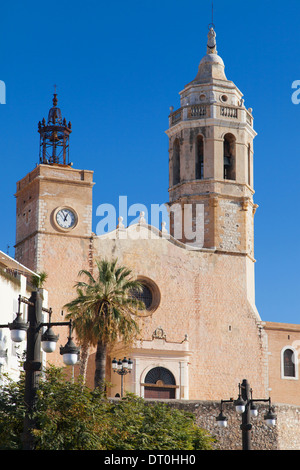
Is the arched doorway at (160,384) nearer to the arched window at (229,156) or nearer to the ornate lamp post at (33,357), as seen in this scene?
the arched window at (229,156)

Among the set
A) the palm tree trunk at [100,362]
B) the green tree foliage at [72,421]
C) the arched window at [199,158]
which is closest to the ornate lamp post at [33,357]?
the green tree foliage at [72,421]

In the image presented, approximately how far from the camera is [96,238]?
41.4 metres

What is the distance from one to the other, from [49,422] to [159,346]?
72.0 ft

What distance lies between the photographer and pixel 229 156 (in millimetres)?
46812

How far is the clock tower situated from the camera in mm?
39906

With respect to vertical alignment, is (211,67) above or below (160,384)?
above

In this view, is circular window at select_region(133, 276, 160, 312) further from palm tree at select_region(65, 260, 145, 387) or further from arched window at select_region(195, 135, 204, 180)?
palm tree at select_region(65, 260, 145, 387)

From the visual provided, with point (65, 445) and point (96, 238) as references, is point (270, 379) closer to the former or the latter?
point (96, 238)

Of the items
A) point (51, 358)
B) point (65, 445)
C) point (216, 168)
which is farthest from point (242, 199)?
point (65, 445)

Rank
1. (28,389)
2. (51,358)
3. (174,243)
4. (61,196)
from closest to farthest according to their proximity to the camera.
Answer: (28,389)
(51,358)
(61,196)
(174,243)

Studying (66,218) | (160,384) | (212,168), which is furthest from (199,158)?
(160,384)

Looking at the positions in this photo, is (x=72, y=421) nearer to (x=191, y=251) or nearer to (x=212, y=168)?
(x=191, y=251)

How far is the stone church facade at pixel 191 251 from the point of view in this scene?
40375 mm

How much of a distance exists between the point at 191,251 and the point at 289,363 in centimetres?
786
